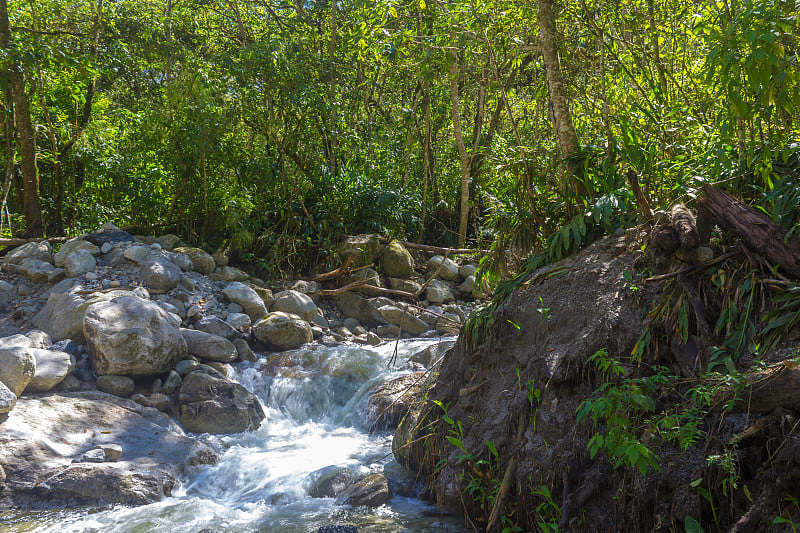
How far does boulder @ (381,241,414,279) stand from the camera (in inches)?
384

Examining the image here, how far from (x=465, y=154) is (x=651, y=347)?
828 centimetres

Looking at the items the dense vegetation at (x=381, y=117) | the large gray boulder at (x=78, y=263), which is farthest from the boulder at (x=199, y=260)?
the large gray boulder at (x=78, y=263)

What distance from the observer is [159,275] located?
7.51 metres

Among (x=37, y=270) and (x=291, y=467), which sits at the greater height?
(x=37, y=270)

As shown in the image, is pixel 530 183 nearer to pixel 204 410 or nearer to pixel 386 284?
pixel 204 410

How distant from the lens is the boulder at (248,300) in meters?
7.88

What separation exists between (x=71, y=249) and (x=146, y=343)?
294cm

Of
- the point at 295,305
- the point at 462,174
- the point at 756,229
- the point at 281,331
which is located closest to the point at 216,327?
the point at 281,331

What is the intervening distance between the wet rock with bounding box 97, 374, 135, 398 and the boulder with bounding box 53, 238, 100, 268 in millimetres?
2738

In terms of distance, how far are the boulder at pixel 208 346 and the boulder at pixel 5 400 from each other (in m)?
2.09

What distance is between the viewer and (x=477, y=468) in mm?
3521

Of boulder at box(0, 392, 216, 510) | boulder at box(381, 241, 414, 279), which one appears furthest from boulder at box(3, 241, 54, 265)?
boulder at box(381, 241, 414, 279)

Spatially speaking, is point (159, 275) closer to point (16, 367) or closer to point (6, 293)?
point (6, 293)

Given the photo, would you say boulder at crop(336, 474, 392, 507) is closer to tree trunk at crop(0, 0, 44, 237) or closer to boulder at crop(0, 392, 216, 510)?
boulder at crop(0, 392, 216, 510)
